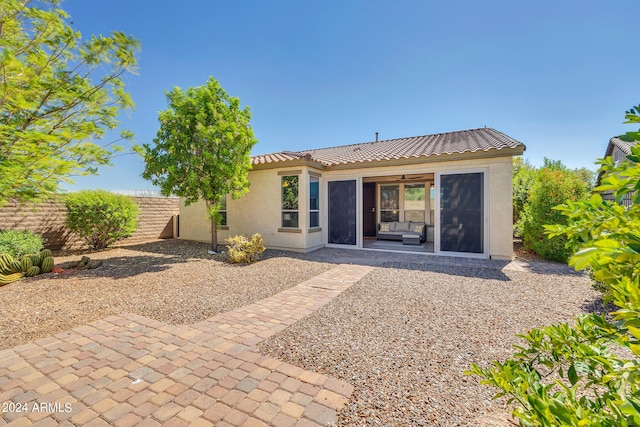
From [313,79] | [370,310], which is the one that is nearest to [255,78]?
[313,79]

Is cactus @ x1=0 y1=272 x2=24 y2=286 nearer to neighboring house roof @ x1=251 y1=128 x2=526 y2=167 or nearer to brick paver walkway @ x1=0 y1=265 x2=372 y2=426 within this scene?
brick paver walkway @ x1=0 y1=265 x2=372 y2=426

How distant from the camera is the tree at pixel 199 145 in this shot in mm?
8664

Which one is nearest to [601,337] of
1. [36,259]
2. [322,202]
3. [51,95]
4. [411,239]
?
[322,202]

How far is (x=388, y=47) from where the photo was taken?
30.1ft

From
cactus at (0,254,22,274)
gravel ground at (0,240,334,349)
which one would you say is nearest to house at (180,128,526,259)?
gravel ground at (0,240,334,349)

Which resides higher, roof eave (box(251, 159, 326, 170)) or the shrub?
roof eave (box(251, 159, 326, 170))

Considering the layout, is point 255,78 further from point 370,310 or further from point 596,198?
point 596,198

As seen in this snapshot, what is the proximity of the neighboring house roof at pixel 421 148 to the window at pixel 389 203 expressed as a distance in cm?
215

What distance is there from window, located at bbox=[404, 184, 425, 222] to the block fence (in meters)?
12.2

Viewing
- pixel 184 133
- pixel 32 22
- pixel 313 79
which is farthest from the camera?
pixel 313 79

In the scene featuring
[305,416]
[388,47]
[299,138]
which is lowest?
[305,416]

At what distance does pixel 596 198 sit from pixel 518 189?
1317 centimetres

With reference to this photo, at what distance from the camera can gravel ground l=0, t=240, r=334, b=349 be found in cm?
423

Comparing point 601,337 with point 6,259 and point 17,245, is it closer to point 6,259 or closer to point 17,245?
point 6,259
